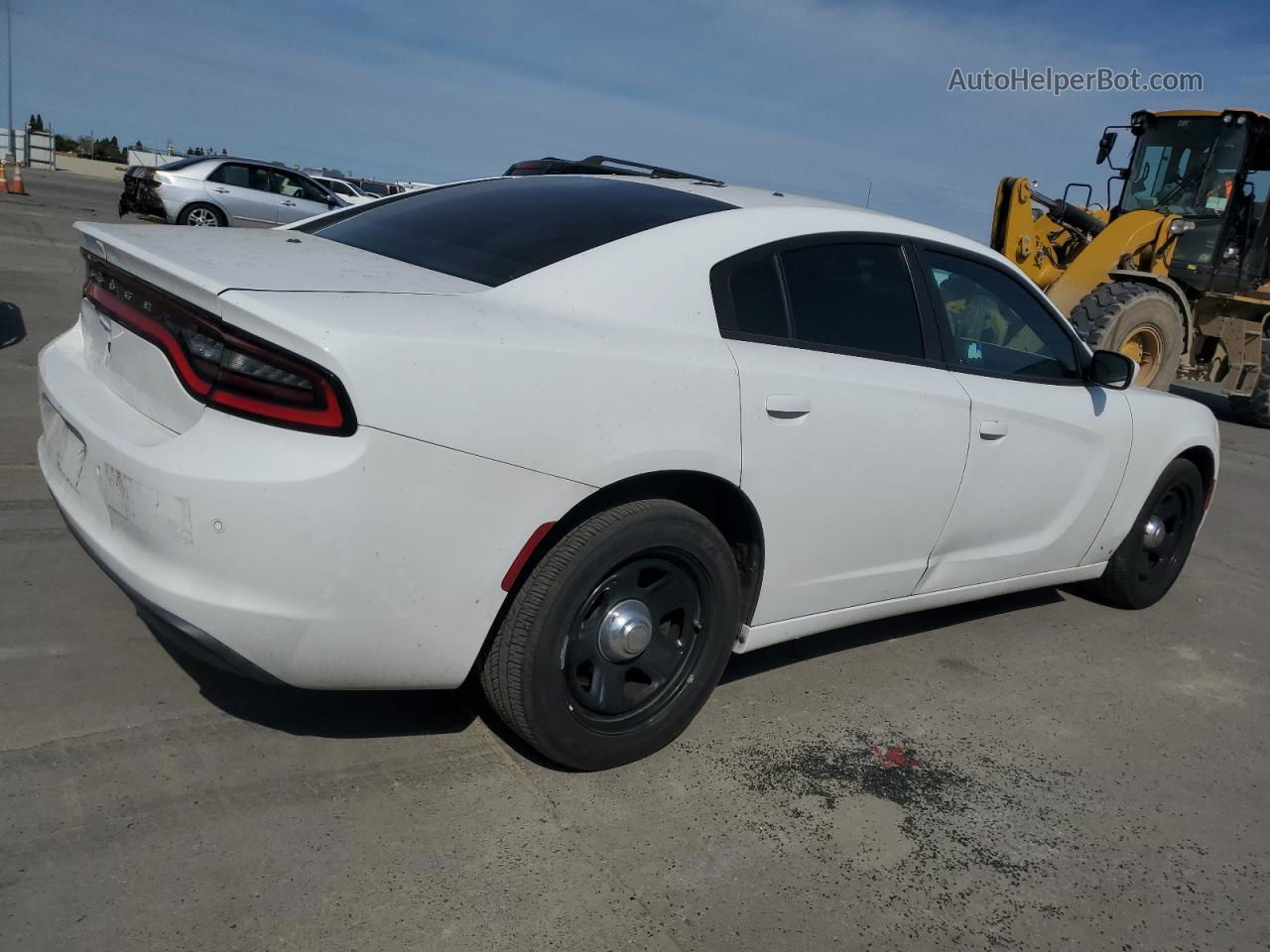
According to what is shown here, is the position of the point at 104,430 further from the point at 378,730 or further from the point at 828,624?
the point at 828,624

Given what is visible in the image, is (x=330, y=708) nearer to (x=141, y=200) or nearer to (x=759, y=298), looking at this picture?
(x=759, y=298)

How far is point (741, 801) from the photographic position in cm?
287

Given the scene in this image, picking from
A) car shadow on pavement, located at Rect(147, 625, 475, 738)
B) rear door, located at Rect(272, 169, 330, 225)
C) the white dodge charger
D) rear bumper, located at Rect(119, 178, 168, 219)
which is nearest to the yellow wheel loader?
the white dodge charger

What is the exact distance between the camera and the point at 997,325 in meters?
3.99

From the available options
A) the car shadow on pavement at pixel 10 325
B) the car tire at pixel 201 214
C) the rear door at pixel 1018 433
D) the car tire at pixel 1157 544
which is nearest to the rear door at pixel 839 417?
the rear door at pixel 1018 433

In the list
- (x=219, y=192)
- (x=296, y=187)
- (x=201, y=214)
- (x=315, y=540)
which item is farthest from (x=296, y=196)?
(x=315, y=540)

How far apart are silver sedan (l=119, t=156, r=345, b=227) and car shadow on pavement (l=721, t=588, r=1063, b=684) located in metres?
14.2

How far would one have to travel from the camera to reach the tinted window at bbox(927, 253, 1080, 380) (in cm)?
373

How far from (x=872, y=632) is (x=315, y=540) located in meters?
2.71

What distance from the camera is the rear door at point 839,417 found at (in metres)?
2.98

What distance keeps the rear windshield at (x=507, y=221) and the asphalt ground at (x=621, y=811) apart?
1327 mm

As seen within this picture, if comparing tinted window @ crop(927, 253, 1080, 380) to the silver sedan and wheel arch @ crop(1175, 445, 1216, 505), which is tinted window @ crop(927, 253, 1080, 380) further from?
the silver sedan

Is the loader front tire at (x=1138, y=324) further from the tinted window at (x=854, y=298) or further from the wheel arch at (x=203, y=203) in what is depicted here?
the wheel arch at (x=203, y=203)

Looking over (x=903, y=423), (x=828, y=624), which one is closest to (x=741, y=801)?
(x=828, y=624)
